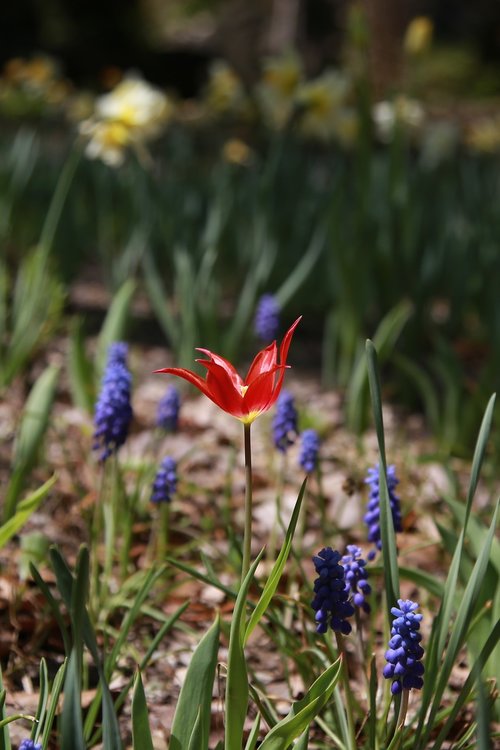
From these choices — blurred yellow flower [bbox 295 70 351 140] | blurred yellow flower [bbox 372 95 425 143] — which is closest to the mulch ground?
blurred yellow flower [bbox 372 95 425 143]

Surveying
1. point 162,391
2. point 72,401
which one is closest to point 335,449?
point 162,391

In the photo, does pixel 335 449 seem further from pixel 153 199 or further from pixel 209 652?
pixel 209 652

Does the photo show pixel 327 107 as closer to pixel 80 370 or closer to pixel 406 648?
pixel 80 370

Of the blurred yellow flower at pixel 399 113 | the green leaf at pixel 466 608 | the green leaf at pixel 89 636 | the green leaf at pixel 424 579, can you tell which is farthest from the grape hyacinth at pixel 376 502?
the blurred yellow flower at pixel 399 113

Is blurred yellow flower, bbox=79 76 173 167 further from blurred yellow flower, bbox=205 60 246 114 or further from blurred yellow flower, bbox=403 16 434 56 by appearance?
blurred yellow flower, bbox=205 60 246 114

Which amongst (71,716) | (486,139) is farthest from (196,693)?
(486,139)

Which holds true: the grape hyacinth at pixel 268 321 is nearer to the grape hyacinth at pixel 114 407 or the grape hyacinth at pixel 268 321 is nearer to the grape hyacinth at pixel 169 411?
the grape hyacinth at pixel 169 411
